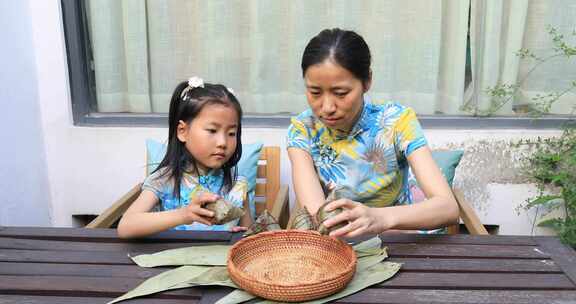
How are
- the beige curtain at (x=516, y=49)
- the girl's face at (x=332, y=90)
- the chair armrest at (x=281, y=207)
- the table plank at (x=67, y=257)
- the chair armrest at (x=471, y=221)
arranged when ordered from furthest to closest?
the beige curtain at (x=516, y=49) < the chair armrest at (x=281, y=207) < the chair armrest at (x=471, y=221) < the girl's face at (x=332, y=90) < the table plank at (x=67, y=257)

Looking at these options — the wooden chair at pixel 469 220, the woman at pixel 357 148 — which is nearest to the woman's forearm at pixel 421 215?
the woman at pixel 357 148

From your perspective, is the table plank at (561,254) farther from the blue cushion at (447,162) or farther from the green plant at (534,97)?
the green plant at (534,97)

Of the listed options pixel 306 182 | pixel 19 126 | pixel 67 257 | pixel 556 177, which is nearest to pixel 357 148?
pixel 306 182

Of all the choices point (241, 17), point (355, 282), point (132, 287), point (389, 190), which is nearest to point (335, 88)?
point (389, 190)

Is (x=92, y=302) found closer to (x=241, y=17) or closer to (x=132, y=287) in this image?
(x=132, y=287)

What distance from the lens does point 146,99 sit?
3.06 m

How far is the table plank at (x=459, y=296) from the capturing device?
1226 mm

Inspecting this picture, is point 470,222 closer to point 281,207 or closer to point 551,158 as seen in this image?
point 281,207

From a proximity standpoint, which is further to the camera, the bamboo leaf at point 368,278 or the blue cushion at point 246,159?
the blue cushion at point 246,159

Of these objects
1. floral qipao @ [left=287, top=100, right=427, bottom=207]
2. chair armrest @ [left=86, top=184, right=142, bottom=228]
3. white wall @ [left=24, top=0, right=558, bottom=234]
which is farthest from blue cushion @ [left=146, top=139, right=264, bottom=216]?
floral qipao @ [left=287, top=100, right=427, bottom=207]

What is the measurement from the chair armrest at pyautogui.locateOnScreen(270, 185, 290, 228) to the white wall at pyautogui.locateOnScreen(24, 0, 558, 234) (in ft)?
1.44

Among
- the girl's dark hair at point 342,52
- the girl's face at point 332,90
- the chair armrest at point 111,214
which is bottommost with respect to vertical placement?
the chair armrest at point 111,214

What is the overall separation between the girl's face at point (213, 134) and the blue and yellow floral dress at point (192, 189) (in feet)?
0.40

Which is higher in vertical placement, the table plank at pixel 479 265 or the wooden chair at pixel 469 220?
the table plank at pixel 479 265
